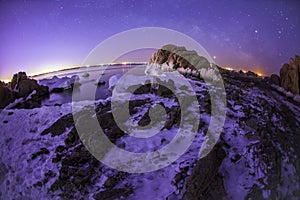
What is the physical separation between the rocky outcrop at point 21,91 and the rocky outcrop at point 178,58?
13.9 metres

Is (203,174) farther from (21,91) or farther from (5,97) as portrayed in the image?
(21,91)

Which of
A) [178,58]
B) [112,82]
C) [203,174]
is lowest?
[203,174]

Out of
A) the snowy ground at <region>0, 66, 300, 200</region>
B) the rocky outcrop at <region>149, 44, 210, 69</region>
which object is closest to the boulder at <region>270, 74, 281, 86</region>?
the rocky outcrop at <region>149, 44, 210, 69</region>

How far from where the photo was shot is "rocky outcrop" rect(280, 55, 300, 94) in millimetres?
18547

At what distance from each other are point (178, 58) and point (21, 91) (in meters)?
17.9

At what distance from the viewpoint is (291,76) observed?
19.3 m

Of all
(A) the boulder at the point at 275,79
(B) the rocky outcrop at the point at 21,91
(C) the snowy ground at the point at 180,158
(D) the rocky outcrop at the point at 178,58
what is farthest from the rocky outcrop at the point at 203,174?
(A) the boulder at the point at 275,79

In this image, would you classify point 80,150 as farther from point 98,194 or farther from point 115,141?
point 98,194

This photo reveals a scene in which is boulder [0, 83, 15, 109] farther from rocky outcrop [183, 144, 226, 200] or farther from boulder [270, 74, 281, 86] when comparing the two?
boulder [270, 74, 281, 86]

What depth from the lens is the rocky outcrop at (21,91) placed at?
1892 centimetres

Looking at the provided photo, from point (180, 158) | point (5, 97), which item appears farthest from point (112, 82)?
point (180, 158)

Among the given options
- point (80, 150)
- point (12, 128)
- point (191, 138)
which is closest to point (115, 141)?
point (80, 150)

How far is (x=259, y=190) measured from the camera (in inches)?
283

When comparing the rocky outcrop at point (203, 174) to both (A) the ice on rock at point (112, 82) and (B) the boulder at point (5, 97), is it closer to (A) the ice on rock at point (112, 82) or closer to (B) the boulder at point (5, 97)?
(A) the ice on rock at point (112, 82)
